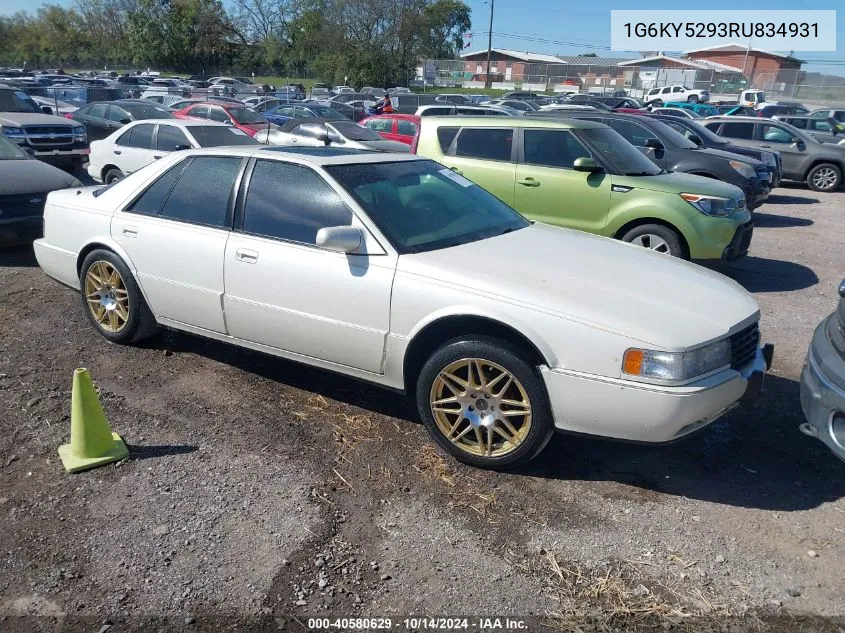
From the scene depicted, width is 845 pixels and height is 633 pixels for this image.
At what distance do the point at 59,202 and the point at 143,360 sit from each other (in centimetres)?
155

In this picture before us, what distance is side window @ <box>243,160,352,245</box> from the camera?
13.7 ft

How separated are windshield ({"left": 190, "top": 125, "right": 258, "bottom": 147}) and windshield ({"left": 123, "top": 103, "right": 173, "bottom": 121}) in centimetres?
486

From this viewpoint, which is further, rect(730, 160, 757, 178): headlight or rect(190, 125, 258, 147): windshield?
rect(190, 125, 258, 147): windshield

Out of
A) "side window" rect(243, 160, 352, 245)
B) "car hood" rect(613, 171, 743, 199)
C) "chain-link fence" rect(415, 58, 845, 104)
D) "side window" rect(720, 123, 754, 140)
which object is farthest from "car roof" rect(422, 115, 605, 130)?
"chain-link fence" rect(415, 58, 845, 104)

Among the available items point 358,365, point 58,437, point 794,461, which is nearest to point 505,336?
point 358,365

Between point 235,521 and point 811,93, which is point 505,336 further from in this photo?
point 811,93

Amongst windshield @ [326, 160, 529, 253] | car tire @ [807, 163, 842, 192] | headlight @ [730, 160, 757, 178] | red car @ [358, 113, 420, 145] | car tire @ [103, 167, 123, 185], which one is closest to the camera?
windshield @ [326, 160, 529, 253]

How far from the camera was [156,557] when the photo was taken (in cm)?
303

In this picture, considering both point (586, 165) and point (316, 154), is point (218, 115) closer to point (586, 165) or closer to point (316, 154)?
point (586, 165)

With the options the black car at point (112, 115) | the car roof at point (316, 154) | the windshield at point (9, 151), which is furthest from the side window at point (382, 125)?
the car roof at point (316, 154)

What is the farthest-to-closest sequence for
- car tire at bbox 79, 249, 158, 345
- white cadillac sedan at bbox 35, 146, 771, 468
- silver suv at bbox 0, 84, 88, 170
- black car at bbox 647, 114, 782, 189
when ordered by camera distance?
black car at bbox 647, 114, 782, 189 → silver suv at bbox 0, 84, 88, 170 → car tire at bbox 79, 249, 158, 345 → white cadillac sedan at bbox 35, 146, 771, 468

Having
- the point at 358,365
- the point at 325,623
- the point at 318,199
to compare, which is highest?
the point at 318,199

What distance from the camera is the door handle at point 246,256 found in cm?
430

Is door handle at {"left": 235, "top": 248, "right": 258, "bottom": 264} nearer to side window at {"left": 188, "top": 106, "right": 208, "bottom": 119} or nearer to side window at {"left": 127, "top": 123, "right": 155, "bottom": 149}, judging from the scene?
side window at {"left": 127, "top": 123, "right": 155, "bottom": 149}
